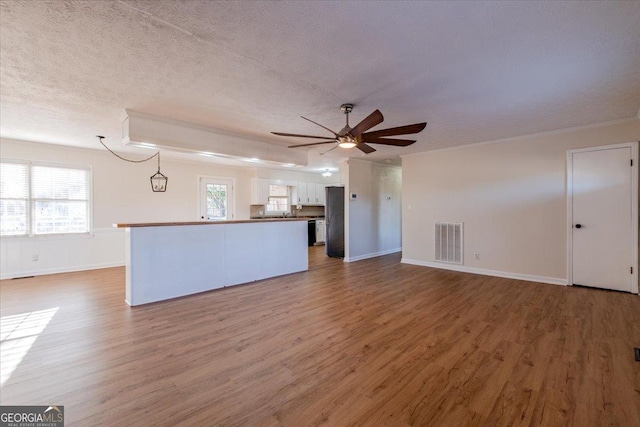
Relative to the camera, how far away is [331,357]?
95.7 inches

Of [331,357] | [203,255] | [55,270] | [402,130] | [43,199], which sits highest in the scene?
[402,130]

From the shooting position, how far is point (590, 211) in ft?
14.2

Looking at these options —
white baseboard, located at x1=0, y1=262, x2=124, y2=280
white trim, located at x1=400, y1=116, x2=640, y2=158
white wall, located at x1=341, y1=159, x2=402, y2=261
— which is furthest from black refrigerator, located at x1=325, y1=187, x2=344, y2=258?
white baseboard, located at x1=0, y1=262, x2=124, y2=280

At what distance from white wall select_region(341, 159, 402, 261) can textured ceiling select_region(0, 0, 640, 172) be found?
3109 millimetres

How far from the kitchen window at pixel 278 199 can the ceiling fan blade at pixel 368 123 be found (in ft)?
19.5

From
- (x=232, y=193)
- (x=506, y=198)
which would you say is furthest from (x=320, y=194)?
(x=506, y=198)

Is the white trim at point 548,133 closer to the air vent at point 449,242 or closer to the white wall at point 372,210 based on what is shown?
the air vent at point 449,242

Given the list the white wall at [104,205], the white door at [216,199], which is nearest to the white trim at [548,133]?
the white door at [216,199]

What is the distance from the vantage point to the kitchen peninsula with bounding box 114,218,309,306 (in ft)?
12.4

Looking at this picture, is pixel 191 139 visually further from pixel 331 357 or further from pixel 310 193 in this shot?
pixel 310 193

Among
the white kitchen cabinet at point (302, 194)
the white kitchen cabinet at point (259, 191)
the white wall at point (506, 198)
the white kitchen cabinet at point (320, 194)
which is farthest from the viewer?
the white kitchen cabinet at point (320, 194)

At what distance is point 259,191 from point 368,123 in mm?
5968

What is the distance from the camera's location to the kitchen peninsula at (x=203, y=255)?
378 centimetres

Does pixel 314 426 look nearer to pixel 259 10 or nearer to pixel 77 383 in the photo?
pixel 77 383
